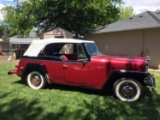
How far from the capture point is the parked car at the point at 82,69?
20.7 feet

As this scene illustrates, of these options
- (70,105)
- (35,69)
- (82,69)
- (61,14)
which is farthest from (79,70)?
(61,14)

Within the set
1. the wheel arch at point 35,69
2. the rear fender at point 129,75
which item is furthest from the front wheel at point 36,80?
the rear fender at point 129,75

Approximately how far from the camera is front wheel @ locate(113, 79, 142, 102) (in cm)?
630

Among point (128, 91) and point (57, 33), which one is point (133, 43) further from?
point (128, 91)

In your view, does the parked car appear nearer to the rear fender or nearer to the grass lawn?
the rear fender

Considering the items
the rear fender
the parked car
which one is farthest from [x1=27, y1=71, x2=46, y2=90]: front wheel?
the rear fender

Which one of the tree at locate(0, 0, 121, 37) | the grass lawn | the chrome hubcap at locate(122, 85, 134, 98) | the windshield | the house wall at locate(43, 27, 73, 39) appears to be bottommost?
the grass lawn

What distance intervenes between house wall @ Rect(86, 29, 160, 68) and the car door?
8.11 meters

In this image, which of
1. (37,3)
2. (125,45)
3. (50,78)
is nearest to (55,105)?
(50,78)

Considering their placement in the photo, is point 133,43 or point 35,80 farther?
point 133,43

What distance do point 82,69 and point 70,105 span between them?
1261 millimetres

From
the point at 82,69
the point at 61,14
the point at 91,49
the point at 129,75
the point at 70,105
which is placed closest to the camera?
the point at 70,105

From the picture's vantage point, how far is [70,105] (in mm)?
5859

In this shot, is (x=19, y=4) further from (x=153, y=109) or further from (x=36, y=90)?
(x=153, y=109)
